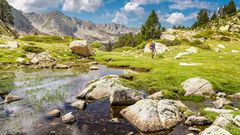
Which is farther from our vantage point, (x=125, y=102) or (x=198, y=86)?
(x=198, y=86)

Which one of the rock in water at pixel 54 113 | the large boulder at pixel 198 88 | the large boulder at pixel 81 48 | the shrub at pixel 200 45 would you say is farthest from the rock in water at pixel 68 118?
the shrub at pixel 200 45

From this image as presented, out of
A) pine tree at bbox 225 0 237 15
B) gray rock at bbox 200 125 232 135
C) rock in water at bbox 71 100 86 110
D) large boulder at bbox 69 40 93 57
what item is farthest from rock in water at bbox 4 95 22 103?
pine tree at bbox 225 0 237 15

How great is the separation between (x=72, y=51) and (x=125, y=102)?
65.9 m

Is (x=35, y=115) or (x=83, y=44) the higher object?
(x=83, y=44)

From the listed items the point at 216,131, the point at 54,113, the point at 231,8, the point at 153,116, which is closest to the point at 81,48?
the point at 54,113

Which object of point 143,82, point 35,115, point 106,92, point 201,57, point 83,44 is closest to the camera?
point 35,115

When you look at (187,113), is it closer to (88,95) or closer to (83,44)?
(88,95)

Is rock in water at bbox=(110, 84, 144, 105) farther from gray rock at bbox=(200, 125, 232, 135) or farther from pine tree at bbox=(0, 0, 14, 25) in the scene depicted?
pine tree at bbox=(0, 0, 14, 25)

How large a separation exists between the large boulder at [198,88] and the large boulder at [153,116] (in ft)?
30.5

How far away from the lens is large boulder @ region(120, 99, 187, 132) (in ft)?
80.7

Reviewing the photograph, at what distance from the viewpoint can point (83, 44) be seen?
92.6 m

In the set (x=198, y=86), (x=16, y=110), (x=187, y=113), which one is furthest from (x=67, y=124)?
(x=198, y=86)

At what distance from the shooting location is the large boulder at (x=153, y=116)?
24.6m

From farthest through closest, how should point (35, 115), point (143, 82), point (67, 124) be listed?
point (143, 82) → point (35, 115) → point (67, 124)
